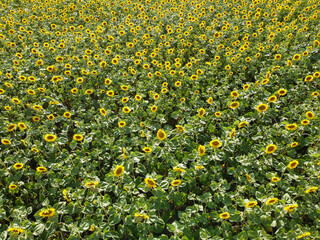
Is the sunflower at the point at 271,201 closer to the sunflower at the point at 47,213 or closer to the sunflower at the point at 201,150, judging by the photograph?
the sunflower at the point at 201,150

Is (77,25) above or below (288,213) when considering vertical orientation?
above

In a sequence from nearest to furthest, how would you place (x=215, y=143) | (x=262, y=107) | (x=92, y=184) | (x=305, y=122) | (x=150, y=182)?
(x=150, y=182) → (x=92, y=184) → (x=215, y=143) → (x=305, y=122) → (x=262, y=107)

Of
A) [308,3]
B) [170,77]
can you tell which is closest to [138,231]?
[170,77]

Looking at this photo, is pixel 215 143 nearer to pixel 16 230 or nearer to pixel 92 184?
pixel 92 184

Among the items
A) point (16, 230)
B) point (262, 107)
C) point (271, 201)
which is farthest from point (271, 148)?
point (16, 230)

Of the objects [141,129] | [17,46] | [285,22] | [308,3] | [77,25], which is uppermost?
[308,3]

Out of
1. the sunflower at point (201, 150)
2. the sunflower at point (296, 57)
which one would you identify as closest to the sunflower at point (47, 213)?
the sunflower at point (201, 150)

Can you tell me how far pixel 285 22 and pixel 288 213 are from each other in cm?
608

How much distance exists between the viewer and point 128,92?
4336mm

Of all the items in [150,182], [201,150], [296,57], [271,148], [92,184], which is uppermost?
[296,57]

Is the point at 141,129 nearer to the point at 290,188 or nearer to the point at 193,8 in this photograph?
the point at 290,188

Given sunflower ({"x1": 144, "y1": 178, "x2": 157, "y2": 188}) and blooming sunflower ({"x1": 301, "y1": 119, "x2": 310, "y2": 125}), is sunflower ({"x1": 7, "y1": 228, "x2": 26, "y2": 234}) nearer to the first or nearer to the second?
sunflower ({"x1": 144, "y1": 178, "x2": 157, "y2": 188})

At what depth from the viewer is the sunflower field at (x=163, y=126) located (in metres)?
2.52

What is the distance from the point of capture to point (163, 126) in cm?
404
